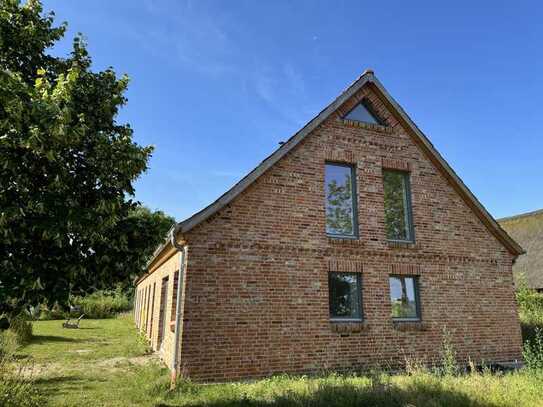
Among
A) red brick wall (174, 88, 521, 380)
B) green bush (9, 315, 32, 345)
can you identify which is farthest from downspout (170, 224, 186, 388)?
green bush (9, 315, 32, 345)

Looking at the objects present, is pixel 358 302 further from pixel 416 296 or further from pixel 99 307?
pixel 99 307

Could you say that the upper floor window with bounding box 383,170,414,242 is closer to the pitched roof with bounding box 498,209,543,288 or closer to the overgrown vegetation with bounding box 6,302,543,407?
the overgrown vegetation with bounding box 6,302,543,407

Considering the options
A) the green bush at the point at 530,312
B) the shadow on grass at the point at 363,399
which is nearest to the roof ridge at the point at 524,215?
the green bush at the point at 530,312

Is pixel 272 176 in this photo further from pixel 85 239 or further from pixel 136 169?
pixel 85 239

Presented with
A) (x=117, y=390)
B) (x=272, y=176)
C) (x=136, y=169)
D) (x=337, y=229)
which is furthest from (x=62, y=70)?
(x=337, y=229)

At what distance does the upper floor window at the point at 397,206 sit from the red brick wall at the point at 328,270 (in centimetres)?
25

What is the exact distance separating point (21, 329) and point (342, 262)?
1397 cm

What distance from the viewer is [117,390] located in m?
8.48

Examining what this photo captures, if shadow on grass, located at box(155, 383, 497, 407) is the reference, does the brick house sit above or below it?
above

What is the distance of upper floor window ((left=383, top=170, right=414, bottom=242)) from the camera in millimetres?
11531

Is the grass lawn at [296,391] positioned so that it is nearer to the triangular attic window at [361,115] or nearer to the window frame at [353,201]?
the window frame at [353,201]

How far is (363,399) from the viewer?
22.2ft

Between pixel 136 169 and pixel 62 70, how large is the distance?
231 cm

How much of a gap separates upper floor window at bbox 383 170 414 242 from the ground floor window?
1.17 metres
